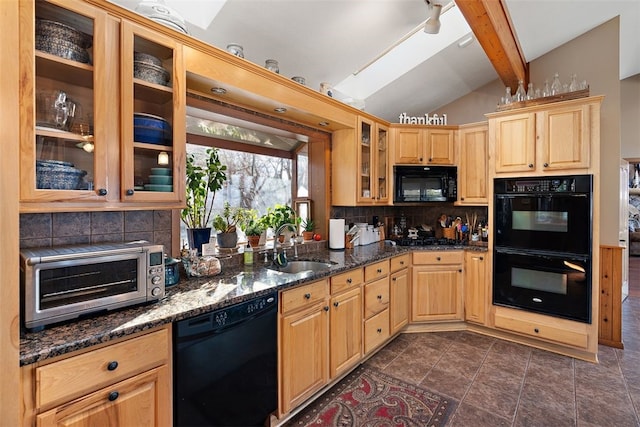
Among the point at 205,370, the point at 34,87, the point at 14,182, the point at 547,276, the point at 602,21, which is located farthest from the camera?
the point at 602,21

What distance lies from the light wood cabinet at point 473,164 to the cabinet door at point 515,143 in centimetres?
24

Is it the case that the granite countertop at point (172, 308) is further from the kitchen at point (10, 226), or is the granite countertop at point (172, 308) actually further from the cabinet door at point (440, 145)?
the cabinet door at point (440, 145)

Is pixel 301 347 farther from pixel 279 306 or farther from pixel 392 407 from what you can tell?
pixel 392 407

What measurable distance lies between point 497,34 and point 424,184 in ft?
5.10

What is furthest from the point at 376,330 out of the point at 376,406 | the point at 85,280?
the point at 85,280

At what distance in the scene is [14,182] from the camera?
91cm

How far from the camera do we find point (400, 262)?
3068 millimetres

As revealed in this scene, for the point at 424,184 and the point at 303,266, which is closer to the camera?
the point at 303,266

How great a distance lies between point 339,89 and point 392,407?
2.90 metres

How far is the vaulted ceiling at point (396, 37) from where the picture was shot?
2150mm

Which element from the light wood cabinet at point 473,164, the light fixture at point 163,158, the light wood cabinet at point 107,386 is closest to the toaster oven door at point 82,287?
the light wood cabinet at point 107,386

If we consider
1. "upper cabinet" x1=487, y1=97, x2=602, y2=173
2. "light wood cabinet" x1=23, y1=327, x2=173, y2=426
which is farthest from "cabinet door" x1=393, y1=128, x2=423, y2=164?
"light wood cabinet" x1=23, y1=327, x2=173, y2=426

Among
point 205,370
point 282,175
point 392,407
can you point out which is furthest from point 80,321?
point 282,175

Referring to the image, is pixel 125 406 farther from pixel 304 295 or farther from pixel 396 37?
pixel 396 37
